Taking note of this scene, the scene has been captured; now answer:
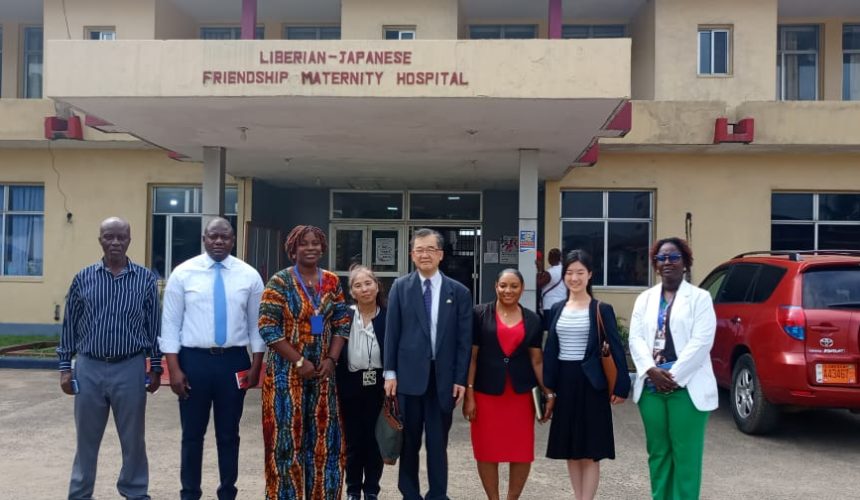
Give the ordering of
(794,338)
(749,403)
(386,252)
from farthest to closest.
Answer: (386,252) → (749,403) → (794,338)

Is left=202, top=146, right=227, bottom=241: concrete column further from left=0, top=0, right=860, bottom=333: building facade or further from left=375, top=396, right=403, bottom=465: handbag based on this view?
left=375, top=396, right=403, bottom=465: handbag

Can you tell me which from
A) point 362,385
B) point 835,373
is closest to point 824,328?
point 835,373

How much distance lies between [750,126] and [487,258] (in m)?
5.97

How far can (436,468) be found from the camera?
4.61 meters

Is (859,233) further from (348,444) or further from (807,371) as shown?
(348,444)

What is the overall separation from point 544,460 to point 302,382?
2.69 m

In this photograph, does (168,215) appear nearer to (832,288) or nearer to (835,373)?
(832,288)

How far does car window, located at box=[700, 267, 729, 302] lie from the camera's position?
8.50 metres

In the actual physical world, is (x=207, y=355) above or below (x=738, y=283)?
below

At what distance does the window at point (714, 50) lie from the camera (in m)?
14.1

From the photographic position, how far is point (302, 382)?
14.7 ft

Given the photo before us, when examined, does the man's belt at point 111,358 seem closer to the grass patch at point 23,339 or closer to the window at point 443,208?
the grass patch at point 23,339

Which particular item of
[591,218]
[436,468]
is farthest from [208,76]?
[591,218]

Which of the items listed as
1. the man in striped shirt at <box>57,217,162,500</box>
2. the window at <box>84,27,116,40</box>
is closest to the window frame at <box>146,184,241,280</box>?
the window at <box>84,27,116,40</box>
